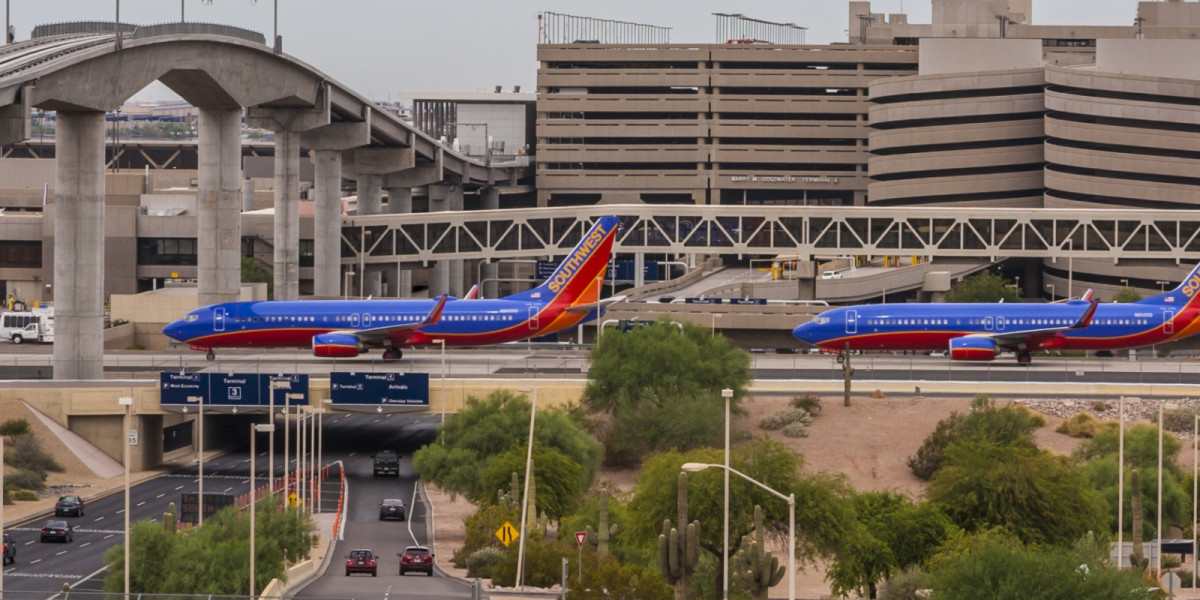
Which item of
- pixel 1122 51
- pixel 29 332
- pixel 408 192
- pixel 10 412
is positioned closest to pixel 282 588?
pixel 10 412

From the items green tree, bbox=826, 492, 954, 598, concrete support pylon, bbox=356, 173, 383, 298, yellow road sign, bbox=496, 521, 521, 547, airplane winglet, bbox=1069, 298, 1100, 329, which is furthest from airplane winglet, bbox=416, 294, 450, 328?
concrete support pylon, bbox=356, 173, 383, 298

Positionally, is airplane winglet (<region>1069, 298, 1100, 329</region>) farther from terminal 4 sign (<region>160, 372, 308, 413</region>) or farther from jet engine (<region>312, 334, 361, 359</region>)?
terminal 4 sign (<region>160, 372, 308, 413</region>)

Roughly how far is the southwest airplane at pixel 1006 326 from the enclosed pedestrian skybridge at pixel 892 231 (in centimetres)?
3603

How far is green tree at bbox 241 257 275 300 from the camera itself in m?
159

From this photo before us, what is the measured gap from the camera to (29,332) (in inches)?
5010

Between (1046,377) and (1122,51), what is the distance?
104660mm

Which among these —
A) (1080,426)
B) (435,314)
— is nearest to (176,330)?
(435,314)

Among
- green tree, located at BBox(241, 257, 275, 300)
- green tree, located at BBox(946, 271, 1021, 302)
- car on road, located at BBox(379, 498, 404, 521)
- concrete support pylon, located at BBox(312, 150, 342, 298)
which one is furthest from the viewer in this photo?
green tree, located at BBox(241, 257, 275, 300)

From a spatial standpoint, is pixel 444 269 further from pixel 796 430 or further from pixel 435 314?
pixel 796 430

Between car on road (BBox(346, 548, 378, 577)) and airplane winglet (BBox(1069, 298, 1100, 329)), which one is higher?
airplane winglet (BBox(1069, 298, 1100, 329))

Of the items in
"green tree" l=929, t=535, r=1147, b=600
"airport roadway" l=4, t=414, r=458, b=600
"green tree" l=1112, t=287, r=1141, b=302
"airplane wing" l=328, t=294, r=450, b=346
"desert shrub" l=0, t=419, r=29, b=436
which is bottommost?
"airport roadway" l=4, t=414, r=458, b=600

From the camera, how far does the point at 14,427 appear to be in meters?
90.1

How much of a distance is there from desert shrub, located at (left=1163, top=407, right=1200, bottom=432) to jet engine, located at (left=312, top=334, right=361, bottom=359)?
4215 cm

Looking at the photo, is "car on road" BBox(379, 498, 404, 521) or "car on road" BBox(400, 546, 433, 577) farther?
"car on road" BBox(379, 498, 404, 521)
